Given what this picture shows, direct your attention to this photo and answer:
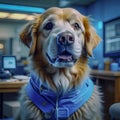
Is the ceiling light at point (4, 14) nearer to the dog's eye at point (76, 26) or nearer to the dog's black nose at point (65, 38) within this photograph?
the dog's eye at point (76, 26)

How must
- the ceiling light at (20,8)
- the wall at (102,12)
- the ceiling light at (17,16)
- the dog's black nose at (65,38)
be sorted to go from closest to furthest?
the dog's black nose at (65,38) < the wall at (102,12) < the ceiling light at (20,8) < the ceiling light at (17,16)

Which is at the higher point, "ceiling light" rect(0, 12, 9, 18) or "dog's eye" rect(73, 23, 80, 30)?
"ceiling light" rect(0, 12, 9, 18)

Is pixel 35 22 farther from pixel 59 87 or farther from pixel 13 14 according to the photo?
pixel 13 14

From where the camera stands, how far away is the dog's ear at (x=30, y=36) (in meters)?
1.37

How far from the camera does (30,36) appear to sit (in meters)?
1.40

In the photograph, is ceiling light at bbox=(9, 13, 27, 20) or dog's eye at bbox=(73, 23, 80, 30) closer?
dog's eye at bbox=(73, 23, 80, 30)

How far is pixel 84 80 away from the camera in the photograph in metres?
1.38

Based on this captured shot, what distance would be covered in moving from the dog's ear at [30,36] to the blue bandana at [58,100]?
193 millimetres

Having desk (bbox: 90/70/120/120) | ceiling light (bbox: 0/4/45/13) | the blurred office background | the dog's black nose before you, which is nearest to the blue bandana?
the dog's black nose

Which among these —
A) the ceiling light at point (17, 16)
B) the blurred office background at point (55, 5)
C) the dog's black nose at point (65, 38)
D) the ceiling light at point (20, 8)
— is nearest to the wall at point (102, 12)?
the blurred office background at point (55, 5)

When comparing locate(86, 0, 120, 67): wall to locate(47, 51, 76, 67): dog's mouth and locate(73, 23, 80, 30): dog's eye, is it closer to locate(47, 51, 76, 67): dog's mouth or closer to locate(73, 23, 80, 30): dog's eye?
locate(73, 23, 80, 30): dog's eye

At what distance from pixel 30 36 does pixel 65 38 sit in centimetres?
26

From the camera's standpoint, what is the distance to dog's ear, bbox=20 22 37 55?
1366 millimetres

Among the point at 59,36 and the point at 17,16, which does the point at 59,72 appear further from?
the point at 17,16
